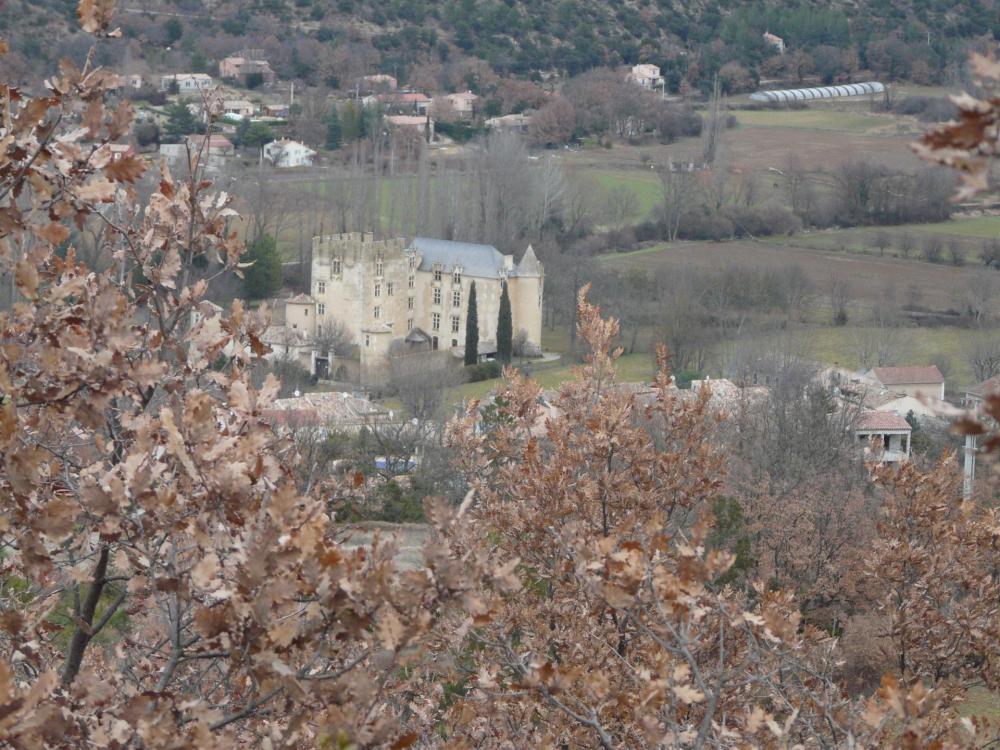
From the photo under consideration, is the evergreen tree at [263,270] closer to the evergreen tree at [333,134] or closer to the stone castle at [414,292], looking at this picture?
the stone castle at [414,292]

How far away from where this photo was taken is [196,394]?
3.30m

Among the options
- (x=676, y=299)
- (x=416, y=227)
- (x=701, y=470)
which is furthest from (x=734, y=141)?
(x=701, y=470)

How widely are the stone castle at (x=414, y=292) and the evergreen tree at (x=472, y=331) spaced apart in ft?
0.93

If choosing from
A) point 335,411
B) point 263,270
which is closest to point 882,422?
point 335,411

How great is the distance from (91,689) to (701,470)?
4.08 metres

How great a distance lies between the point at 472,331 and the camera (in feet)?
127

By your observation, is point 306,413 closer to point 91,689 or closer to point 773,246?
point 91,689

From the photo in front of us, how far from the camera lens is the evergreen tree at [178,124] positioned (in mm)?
55531

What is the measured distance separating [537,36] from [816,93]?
20.6 m

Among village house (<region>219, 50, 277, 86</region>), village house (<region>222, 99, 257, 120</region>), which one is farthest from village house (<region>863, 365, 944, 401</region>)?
village house (<region>219, 50, 277, 86</region>)

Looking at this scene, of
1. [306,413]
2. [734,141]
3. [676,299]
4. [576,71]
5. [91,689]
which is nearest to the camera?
[91,689]

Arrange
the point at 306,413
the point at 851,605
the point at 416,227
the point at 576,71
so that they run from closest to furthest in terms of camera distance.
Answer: the point at 851,605 → the point at 306,413 → the point at 416,227 → the point at 576,71

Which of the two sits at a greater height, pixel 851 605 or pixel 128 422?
pixel 128 422

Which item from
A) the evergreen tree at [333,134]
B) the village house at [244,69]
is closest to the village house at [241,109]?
the evergreen tree at [333,134]
